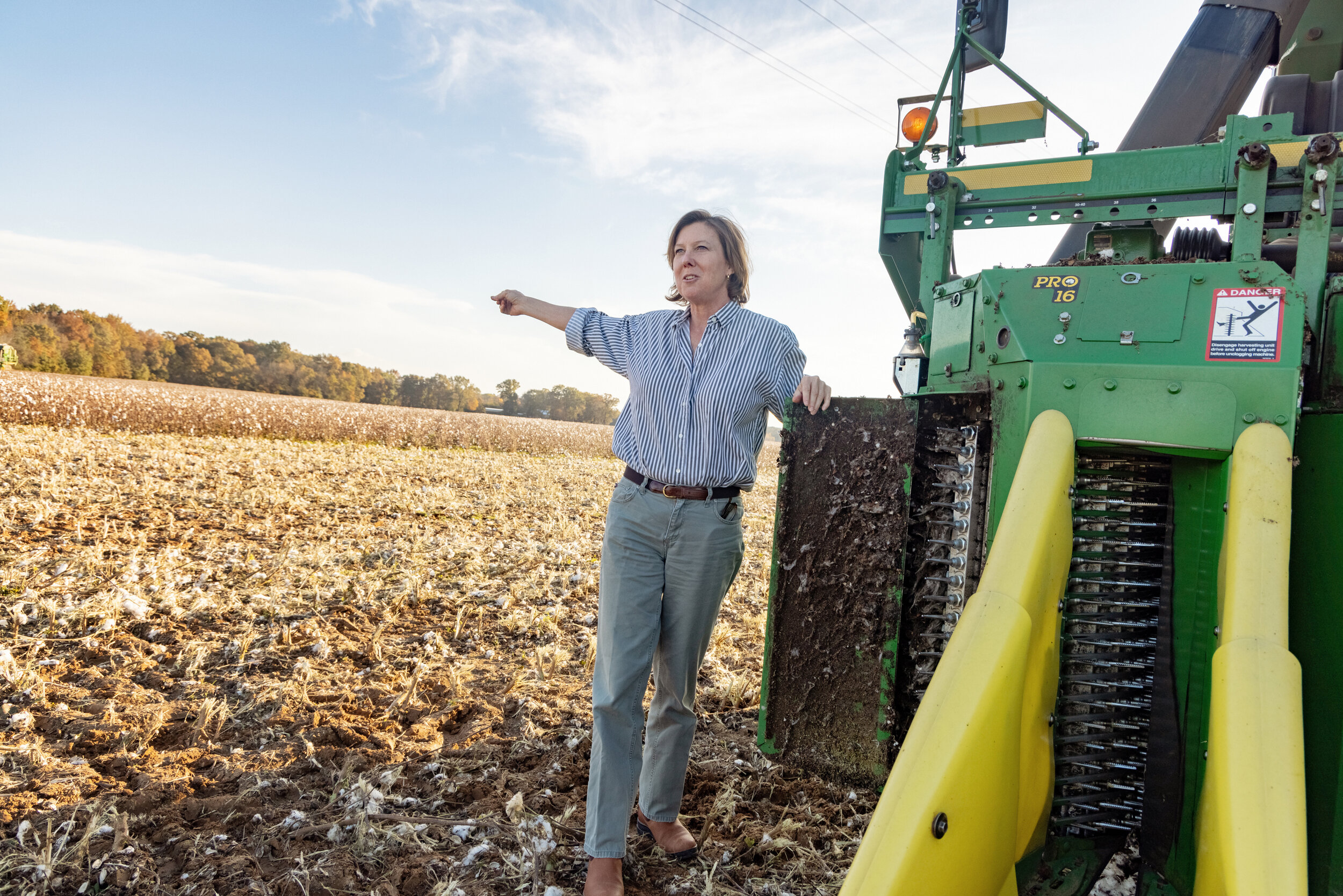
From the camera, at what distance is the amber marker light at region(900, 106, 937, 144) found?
3.83 metres

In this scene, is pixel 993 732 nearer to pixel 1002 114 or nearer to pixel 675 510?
pixel 675 510

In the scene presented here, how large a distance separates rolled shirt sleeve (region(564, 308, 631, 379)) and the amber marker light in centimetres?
190

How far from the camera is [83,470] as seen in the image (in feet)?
30.5

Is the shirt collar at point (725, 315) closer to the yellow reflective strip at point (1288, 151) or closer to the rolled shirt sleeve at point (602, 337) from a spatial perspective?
the rolled shirt sleeve at point (602, 337)

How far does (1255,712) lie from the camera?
5.07 ft

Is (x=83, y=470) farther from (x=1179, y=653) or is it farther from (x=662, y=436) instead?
(x=1179, y=653)

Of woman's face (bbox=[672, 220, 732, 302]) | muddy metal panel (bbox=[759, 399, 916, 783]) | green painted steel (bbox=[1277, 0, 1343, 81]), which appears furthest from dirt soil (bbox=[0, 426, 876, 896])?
Answer: green painted steel (bbox=[1277, 0, 1343, 81])

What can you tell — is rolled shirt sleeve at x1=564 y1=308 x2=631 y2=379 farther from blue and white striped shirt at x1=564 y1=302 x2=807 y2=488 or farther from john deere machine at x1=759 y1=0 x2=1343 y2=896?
john deere machine at x1=759 y1=0 x2=1343 y2=896

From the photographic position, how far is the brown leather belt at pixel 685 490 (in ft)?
8.50

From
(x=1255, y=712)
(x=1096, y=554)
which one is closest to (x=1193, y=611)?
(x=1096, y=554)

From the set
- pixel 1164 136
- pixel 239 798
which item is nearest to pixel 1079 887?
pixel 239 798

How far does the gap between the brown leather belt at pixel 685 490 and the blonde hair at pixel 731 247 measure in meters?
0.66

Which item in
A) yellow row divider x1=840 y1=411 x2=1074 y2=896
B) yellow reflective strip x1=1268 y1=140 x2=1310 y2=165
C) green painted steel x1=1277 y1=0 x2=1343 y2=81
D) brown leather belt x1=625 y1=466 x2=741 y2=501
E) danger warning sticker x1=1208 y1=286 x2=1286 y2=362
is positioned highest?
green painted steel x1=1277 y1=0 x2=1343 y2=81

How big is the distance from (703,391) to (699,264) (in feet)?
1.41
